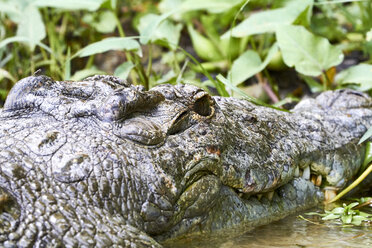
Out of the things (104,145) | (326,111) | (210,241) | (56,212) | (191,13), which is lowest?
(210,241)

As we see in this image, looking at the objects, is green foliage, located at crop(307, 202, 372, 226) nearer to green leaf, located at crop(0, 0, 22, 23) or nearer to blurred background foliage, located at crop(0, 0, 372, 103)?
blurred background foliage, located at crop(0, 0, 372, 103)

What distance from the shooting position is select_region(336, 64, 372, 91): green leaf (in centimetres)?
358


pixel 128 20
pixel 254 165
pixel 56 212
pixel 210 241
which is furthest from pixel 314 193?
pixel 128 20

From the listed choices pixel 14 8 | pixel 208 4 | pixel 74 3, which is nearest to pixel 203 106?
pixel 208 4

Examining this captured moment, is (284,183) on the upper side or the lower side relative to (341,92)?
lower

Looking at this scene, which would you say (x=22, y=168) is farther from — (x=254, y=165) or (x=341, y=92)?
(x=341, y=92)

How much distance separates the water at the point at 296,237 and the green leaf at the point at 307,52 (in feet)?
5.22

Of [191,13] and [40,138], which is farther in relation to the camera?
[191,13]

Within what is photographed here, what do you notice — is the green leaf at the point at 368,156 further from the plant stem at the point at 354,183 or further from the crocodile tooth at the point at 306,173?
the crocodile tooth at the point at 306,173

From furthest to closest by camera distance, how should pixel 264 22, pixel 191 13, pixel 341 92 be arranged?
pixel 191 13 < pixel 264 22 < pixel 341 92

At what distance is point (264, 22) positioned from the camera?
3910 millimetres

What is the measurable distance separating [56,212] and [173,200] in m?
0.43

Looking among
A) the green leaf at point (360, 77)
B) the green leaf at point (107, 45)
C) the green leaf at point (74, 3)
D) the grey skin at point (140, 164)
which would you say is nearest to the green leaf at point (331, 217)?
the grey skin at point (140, 164)

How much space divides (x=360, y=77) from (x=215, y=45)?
7.15 feet
